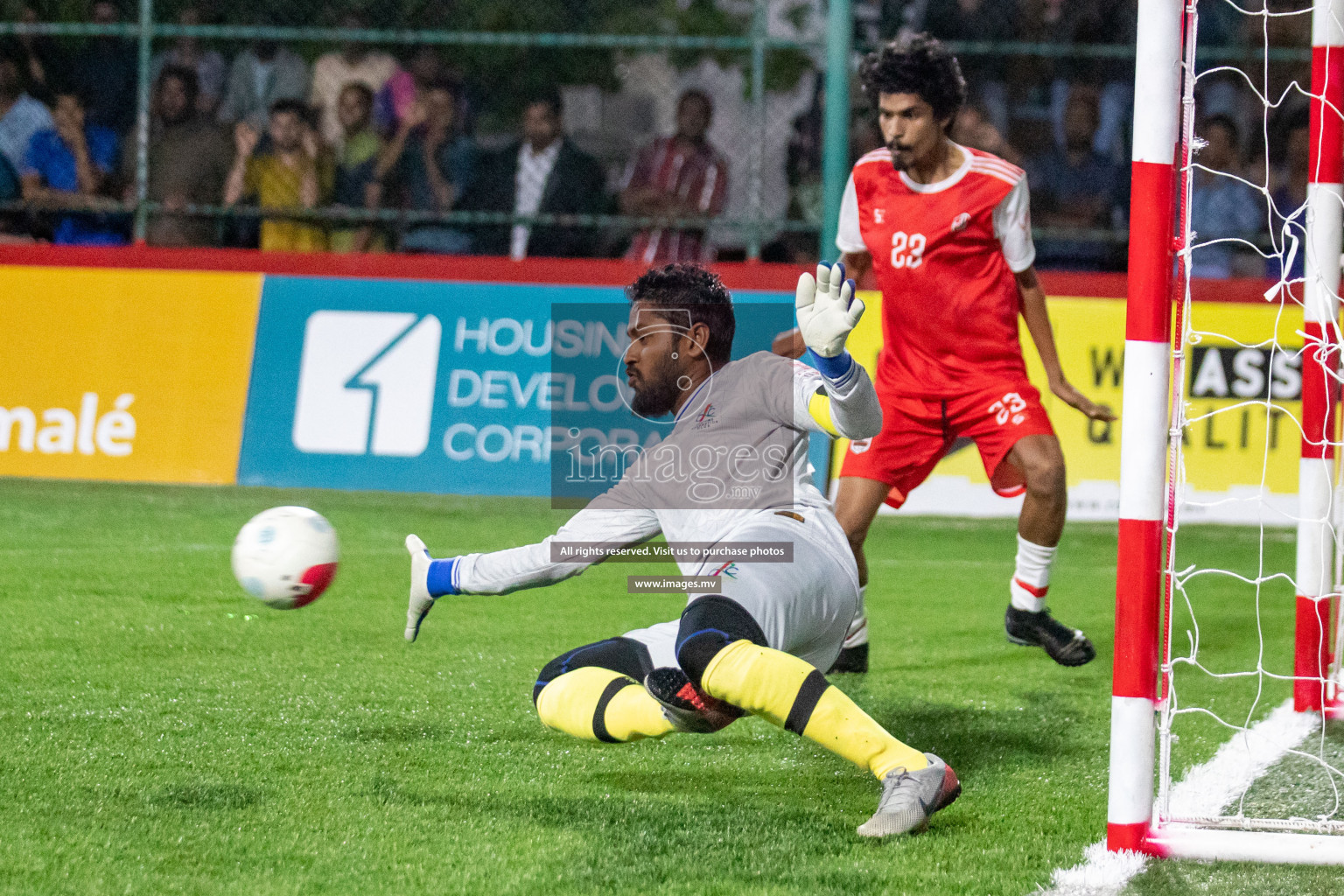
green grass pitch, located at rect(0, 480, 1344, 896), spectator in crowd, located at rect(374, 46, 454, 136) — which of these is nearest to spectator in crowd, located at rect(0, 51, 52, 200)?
spectator in crowd, located at rect(374, 46, 454, 136)

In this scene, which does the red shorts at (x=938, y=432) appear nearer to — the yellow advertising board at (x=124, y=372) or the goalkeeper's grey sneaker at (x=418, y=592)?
the goalkeeper's grey sneaker at (x=418, y=592)

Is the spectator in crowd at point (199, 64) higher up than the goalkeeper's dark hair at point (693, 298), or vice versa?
the spectator in crowd at point (199, 64)

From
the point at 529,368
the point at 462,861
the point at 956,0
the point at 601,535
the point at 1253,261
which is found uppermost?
the point at 956,0

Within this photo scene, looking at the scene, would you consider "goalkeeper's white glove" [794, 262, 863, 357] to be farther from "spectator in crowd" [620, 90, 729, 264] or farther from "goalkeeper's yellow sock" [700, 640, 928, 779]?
"spectator in crowd" [620, 90, 729, 264]

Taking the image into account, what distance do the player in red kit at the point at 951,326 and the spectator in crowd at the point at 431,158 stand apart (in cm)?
512

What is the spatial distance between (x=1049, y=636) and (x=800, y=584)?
79.1 inches

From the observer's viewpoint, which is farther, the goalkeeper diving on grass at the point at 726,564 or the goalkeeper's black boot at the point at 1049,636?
the goalkeeper's black boot at the point at 1049,636

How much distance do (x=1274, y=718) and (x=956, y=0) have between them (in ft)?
21.0

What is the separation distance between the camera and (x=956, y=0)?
32.2ft

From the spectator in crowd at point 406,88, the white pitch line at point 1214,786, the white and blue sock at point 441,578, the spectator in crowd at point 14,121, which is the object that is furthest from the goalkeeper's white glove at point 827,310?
the spectator in crowd at point 14,121

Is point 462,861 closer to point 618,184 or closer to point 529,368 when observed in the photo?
point 529,368

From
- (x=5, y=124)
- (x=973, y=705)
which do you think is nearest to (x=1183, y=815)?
(x=973, y=705)

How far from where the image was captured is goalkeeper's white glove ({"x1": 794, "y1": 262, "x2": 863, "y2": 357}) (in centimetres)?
307

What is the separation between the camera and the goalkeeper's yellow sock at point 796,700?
120 inches
